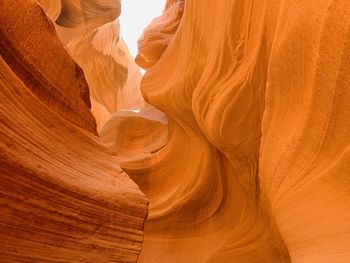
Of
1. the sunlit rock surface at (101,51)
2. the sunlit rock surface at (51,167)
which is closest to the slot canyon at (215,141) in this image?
the sunlit rock surface at (51,167)

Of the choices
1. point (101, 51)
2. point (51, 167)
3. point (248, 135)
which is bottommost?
point (51, 167)

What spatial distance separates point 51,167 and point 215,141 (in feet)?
5.15

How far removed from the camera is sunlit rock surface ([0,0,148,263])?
1.05 m

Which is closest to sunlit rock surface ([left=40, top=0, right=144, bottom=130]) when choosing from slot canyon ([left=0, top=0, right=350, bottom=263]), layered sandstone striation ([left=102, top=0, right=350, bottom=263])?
layered sandstone striation ([left=102, top=0, right=350, bottom=263])

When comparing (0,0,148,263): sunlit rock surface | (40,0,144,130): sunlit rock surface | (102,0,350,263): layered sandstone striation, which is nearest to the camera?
(0,0,148,263): sunlit rock surface

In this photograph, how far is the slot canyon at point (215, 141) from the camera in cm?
113

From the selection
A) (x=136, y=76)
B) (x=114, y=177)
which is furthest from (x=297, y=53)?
(x=136, y=76)

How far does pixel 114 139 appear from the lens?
4.47 metres

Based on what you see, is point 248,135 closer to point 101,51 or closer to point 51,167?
point 51,167

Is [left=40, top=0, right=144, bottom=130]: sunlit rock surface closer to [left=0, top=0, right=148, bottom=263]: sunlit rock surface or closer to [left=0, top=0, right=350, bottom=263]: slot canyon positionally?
[left=0, top=0, right=350, bottom=263]: slot canyon

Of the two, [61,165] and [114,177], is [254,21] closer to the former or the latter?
[114,177]

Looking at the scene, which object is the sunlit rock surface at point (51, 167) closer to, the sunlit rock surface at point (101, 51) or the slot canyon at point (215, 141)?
the slot canyon at point (215, 141)

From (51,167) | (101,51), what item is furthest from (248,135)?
(101,51)

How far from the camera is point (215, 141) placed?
2.61m
